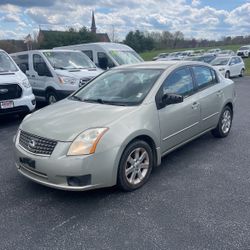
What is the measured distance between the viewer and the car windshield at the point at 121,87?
4151 millimetres

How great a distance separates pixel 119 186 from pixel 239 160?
2.22 meters

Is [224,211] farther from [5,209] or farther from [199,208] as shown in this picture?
[5,209]

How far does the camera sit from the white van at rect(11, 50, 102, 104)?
8508 mm

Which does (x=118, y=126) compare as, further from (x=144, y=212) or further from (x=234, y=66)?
(x=234, y=66)

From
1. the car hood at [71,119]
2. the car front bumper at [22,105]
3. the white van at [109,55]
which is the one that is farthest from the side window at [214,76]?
the white van at [109,55]

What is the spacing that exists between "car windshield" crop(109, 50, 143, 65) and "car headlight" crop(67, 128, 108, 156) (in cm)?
825

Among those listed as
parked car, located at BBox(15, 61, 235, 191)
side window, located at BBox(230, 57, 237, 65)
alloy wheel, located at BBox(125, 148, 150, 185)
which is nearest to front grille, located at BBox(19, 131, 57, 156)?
parked car, located at BBox(15, 61, 235, 191)

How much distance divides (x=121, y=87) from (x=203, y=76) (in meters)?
1.70

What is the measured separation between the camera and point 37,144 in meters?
3.50

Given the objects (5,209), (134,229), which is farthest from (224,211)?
(5,209)

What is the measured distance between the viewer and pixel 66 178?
3307 millimetres

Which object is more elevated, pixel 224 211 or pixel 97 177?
pixel 97 177

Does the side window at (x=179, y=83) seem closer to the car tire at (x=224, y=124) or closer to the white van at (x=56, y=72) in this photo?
the car tire at (x=224, y=124)

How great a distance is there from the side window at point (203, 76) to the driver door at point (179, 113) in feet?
0.72
